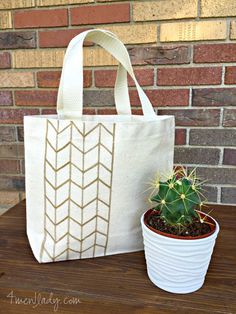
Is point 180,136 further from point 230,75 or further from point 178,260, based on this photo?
point 178,260

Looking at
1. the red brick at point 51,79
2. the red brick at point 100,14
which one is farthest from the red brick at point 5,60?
the red brick at point 100,14

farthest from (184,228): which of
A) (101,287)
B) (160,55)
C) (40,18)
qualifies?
(40,18)

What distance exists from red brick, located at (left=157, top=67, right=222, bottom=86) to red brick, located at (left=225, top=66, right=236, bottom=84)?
0.06 feet

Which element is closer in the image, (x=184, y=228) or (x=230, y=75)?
(x=184, y=228)

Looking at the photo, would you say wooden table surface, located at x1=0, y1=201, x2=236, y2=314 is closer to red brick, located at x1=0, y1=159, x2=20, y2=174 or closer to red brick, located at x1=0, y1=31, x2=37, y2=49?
red brick, located at x1=0, y1=159, x2=20, y2=174

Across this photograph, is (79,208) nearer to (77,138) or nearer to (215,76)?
(77,138)

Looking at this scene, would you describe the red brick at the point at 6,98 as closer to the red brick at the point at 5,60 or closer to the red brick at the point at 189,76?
the red brick at the point at 5,60

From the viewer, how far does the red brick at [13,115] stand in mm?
894

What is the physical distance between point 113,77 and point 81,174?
44cm

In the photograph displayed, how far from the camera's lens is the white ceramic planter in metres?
0.40

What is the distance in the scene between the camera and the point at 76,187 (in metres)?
0.48

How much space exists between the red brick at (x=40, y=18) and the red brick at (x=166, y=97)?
0.31 meters

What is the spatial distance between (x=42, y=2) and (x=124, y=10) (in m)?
0.26

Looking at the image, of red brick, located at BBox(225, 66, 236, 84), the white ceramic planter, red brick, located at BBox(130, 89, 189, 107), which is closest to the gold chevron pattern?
the white ceramic planter
